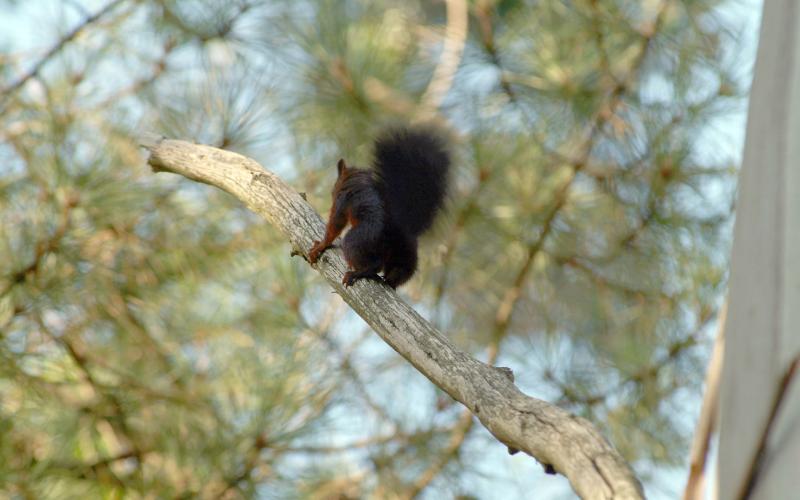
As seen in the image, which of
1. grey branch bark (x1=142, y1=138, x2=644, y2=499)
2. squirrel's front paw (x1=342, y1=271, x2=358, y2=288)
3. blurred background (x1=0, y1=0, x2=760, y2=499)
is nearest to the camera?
grey branch bark (x1=142, y1=138, x2=644, y2=499)

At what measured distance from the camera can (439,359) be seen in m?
1.19

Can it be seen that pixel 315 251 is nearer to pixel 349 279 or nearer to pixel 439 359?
pixel 349 279

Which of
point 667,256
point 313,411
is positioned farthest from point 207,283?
point 667,256

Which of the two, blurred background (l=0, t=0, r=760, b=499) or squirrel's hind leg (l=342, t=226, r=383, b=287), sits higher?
blurred background (l=0, t=0, r=760, b=499)

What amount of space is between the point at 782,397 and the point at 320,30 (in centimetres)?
256

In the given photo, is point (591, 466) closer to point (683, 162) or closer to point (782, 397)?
point (782, 397)

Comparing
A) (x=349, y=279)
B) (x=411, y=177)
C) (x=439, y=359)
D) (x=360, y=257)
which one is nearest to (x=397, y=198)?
(x=411, y=177)

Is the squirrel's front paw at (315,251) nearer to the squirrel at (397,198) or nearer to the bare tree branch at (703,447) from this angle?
the squirrel at (397,198)

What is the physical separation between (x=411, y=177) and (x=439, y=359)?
791 mm

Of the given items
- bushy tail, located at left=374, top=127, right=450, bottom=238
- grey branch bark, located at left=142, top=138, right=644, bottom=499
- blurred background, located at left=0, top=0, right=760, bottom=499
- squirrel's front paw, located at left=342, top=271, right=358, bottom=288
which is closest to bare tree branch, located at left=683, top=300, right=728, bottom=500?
grey branch bark, located at left=142, top=138, right=644, bottom=499

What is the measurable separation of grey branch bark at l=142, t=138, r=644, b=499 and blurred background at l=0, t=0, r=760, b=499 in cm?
96

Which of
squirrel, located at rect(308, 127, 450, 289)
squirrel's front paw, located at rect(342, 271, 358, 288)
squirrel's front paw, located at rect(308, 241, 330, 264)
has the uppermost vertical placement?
squirrel, located at rect(308, 127, 450, 289)

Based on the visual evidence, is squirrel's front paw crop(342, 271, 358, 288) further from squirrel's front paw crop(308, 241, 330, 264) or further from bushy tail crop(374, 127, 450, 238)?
bushy tail crop(374, 127, 450, 238)

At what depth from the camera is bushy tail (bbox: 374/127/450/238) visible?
75.8 inches
